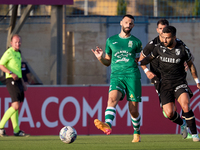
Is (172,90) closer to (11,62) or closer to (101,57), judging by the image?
(101,57)

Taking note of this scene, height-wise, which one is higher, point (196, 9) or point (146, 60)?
point (196, 9)

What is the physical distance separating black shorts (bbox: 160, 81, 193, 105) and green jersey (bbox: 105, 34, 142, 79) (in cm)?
56

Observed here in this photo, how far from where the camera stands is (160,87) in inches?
271

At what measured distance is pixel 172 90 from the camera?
22.1 feet

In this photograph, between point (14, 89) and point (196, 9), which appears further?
point (196, 9)

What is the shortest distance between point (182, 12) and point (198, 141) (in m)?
8.74

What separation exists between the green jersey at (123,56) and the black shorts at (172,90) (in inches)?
22.2

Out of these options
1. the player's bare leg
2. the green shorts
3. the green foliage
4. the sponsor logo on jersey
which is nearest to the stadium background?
the green foliage

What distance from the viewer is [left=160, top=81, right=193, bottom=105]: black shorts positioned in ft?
21.8

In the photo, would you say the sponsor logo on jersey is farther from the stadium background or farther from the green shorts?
the stadium background

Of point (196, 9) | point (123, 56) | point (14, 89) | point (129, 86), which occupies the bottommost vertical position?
point (14, 89)

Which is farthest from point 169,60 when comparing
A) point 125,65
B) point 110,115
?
point 110,115

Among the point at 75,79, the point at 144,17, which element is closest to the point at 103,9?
the point at 144,17

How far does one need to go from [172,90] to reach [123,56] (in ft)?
3.25
